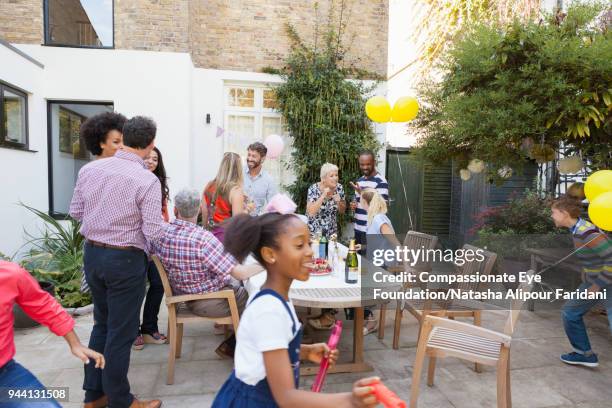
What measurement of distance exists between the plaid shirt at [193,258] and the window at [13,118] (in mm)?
3853

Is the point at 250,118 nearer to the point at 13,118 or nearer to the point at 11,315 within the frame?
the point at 13,118

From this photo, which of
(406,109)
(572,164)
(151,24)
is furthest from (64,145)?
(572,164)

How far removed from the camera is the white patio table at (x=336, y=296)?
9.01 feet

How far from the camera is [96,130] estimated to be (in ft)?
9.03

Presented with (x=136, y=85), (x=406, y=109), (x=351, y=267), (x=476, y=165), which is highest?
(x=136, y=85)

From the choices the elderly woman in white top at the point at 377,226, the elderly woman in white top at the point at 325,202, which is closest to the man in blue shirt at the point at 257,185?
the elderly woman in white top at the point at 325,202

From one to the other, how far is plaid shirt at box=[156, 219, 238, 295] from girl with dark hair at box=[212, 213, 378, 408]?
60.3 inches

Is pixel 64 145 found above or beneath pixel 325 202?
above

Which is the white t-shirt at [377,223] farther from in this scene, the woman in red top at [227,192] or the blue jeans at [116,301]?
the blue jeans at [116,301]

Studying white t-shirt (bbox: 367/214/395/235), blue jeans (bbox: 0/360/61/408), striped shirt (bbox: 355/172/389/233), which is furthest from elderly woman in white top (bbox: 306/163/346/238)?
blue jeans (bbox: 0/360/61/408)

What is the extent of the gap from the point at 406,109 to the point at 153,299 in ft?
10.9

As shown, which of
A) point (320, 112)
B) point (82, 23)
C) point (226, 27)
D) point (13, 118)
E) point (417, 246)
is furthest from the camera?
point (226, 27)

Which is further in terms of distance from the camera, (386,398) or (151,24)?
(151,24)

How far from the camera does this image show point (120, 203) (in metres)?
2.36
